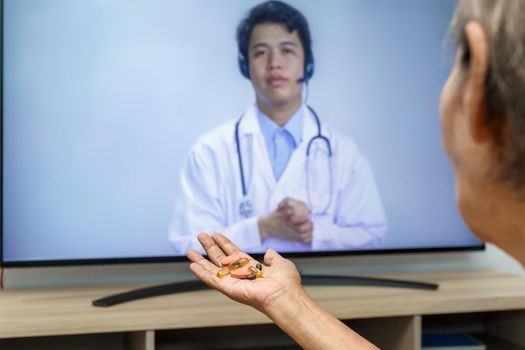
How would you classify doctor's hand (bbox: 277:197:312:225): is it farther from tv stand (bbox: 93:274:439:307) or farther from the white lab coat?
tv stand (bbox: 93:274:439:307)

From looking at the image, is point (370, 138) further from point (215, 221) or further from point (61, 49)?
point (61, 49)

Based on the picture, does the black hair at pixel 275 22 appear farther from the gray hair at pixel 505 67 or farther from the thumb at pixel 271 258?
the gray hair at pixel 505 67

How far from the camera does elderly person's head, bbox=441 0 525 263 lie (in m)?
0.65

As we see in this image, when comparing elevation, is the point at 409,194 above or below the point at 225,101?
below

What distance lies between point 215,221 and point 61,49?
2.24 feet

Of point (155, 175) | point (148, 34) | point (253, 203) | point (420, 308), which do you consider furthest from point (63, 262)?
point (420, 308)

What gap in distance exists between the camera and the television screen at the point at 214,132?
183cm

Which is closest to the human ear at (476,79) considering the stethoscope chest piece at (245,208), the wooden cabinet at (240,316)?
the wooden cabinet at (240,316)

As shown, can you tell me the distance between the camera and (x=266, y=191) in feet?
6.50

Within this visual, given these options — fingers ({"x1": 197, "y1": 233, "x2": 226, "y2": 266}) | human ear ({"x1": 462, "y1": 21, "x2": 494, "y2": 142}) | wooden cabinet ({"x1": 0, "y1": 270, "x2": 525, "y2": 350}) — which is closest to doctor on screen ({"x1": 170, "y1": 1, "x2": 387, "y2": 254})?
wooden cabinet ({"x1": 0, "y1": 270, "x2": 525, "y2": 350})

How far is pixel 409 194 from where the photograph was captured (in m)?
2.12

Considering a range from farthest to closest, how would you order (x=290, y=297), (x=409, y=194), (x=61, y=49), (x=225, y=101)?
(x=409, y=194) → (x=225, y=101) → (x=61, y=49) → (x=290, y=297)

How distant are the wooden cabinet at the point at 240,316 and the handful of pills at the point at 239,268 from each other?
1.30 feet

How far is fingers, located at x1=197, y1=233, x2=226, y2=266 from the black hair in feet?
2.27
